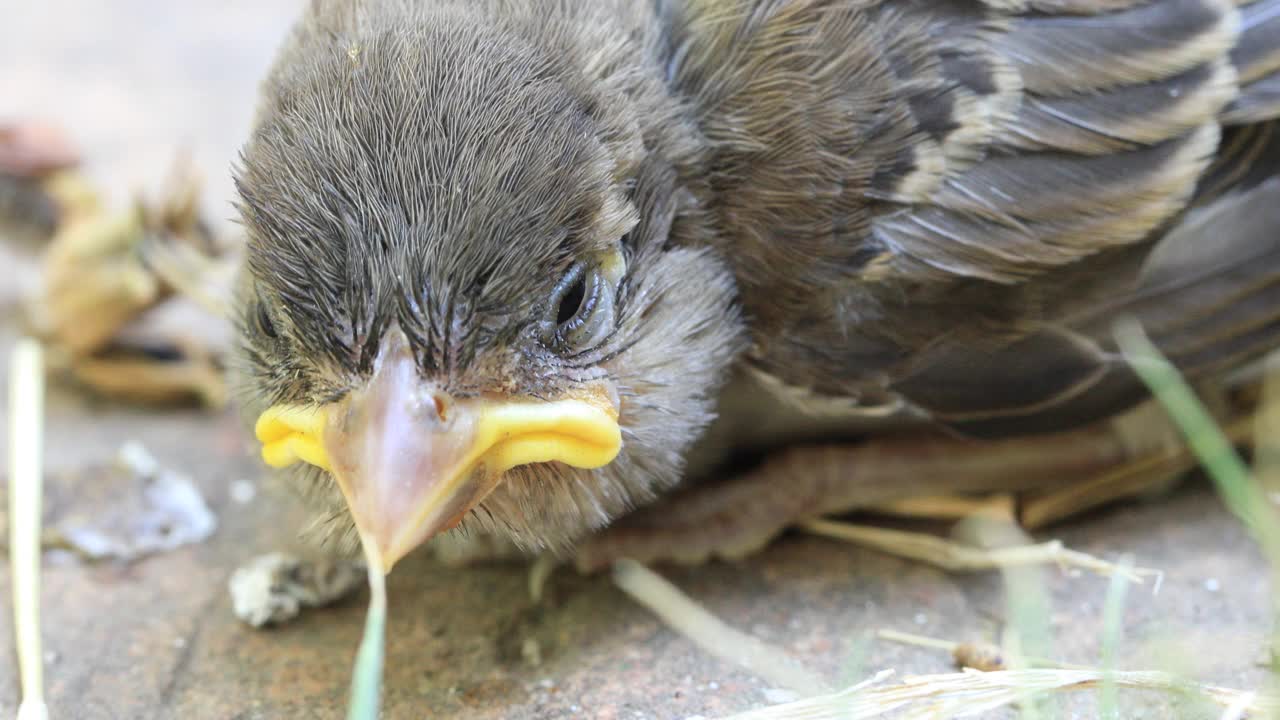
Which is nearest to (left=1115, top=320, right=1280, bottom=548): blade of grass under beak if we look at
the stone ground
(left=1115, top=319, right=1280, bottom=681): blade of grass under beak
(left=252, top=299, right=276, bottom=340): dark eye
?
(left=1115, top=319, right=1280, bottom=681): blade of grass under beak

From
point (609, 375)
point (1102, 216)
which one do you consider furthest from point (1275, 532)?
point (609, 375)

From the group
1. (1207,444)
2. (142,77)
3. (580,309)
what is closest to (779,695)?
(580,309)

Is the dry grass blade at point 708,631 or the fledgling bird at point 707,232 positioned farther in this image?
the dry grass blade at point 708,631

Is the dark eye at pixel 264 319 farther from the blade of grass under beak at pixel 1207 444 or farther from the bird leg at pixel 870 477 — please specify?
the blade of grass under beak at pixel 1207 444

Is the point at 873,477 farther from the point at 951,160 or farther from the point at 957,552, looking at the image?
the point at 951,160

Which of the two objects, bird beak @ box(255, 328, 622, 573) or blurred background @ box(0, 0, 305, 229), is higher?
Answer: bird beak @ box(255, 328, 622, 573)

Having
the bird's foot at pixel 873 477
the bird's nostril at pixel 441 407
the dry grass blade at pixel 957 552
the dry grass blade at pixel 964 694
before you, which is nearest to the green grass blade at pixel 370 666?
the bird's nostril at pixel 441 407

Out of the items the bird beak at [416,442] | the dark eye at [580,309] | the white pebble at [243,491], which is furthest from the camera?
the white pebble at [243,491]

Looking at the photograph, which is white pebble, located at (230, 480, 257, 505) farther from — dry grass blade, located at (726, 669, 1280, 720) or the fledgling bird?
dry grass blade, located at (726, 669, 1280, 720)
